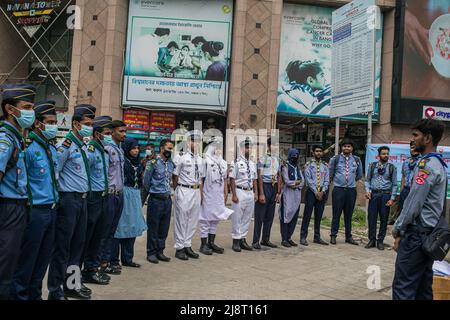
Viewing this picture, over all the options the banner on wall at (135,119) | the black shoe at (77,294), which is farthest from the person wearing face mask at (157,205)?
the banner on wall at (135,119)

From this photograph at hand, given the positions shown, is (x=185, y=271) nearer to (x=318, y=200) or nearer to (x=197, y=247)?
(x=197, y=247)

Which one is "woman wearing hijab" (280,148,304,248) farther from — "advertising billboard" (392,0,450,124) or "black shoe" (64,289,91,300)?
"advertising billboard" (392,0,450,124)

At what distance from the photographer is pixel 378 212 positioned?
8062mm

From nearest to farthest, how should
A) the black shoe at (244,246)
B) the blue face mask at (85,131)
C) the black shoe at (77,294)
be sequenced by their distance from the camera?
the black shoe at (77,294)
the blue face mask at (85,131)
the black shoe at (244,246)

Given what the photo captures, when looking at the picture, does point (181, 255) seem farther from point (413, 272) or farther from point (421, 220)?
point (421, 220)

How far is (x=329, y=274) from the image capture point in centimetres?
586

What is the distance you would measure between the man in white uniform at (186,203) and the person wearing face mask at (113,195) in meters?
1.22

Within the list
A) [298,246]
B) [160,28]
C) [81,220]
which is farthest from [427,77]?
[81,220]

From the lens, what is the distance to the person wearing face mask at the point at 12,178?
3162 mm

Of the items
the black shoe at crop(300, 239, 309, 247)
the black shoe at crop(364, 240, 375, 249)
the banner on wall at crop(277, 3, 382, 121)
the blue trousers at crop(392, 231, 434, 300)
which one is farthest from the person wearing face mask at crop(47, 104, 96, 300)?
the banner on wall at crop(277, 3, 382, 121)

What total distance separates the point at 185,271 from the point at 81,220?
1919 millimetres

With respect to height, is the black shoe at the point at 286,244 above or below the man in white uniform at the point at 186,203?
below

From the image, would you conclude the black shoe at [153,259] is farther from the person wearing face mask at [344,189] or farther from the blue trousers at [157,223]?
the person wearing face mask at [344,189]

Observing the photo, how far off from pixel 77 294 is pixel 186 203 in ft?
8.19
